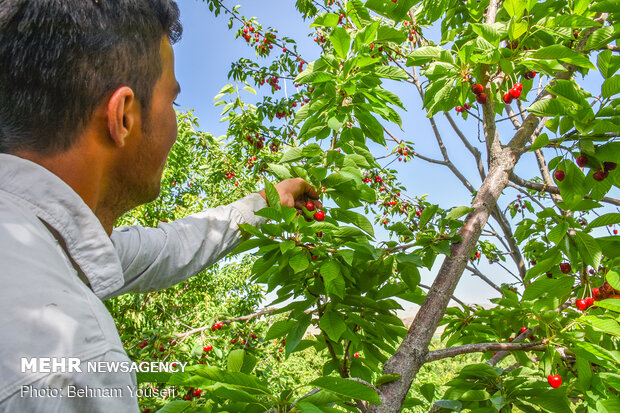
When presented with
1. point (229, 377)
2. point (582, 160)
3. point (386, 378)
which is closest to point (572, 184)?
point (582, 160)

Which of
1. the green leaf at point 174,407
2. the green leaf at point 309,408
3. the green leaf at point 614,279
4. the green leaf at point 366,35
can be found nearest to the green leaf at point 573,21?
the green leaf at point 366,35

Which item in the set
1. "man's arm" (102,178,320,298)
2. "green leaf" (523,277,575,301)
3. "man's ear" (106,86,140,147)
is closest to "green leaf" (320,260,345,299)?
"man's arm" (102,178,320,298)

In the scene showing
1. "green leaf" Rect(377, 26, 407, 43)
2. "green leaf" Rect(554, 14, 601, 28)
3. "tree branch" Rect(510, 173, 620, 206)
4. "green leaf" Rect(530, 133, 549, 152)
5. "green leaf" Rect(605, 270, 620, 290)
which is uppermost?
"green leaf" Rect(554, 14, 601, 28)

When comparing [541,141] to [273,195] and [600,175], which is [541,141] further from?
[273,195]

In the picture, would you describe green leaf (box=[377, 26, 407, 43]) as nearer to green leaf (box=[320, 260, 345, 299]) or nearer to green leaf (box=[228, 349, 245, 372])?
green leaf (box=[320, 260, 345, 299])

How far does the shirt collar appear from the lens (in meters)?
0.72

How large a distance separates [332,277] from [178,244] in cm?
68

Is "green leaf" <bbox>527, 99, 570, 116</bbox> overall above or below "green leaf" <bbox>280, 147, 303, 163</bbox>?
above

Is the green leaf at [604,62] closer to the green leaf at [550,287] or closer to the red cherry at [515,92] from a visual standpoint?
the red cherry at [515,92]

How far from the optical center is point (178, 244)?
1.61 meters

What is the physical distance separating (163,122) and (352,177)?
602 millimetres

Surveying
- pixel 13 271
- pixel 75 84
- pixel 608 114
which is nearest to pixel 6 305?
pixel 13 271

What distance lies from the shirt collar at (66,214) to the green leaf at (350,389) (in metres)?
0.54

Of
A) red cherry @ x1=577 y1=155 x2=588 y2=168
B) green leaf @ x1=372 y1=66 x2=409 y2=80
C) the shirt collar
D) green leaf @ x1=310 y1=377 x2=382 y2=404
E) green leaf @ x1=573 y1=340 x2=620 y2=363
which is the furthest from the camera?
green leaf @ x1=372 y1=66 x2=409 y2=80
